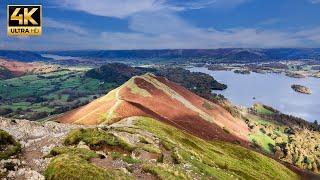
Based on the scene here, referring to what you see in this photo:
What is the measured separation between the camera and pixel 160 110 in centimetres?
13262

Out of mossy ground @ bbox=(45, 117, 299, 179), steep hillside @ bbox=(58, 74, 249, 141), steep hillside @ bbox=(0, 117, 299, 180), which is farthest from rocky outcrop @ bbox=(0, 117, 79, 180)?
steep hillside @ bbox=(58, 74, 249, 141)

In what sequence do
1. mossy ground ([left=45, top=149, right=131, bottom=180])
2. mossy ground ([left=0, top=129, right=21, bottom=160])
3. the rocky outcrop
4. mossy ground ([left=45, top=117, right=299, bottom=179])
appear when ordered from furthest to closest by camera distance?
mossy ground ([left=0, top=129, right=21, bottom=160])
the rocky outcrop
mossy ground ([left=45, top=117, right=299, bottom=179])
mossy ground ([left=45, top=149, right=131, bottom=180])

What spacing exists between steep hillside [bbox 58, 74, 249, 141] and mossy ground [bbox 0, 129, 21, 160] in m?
46.4

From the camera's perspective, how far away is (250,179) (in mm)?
76188

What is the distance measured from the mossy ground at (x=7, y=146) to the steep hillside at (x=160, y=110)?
1827 inches

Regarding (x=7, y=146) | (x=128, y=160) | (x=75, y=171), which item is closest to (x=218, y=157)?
(x=128, y=160)

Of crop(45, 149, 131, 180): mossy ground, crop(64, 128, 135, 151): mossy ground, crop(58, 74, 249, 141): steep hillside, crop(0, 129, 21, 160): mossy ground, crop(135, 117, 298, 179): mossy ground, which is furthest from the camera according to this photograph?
crop(58, 74, 249, 141): steep hillside

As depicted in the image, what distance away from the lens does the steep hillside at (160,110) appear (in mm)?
109688

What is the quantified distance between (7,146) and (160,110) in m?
84.0

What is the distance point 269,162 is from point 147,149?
186 feet

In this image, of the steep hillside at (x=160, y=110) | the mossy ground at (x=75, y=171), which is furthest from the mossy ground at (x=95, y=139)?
the steep hillside at (x=160, y=110)

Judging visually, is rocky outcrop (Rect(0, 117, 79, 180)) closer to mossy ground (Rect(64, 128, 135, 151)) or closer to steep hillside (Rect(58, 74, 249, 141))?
mossy ground (Rect(64, 128, 135, 151))

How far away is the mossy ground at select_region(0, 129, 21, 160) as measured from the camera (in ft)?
153

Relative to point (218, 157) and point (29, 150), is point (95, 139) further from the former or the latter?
point (218, 157)
